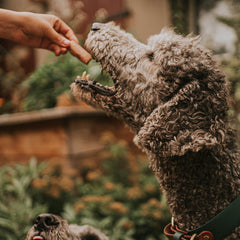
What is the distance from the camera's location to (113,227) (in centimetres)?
371

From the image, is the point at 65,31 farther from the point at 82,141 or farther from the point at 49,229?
the point at 82,141

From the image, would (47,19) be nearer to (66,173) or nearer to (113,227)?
(113,227)

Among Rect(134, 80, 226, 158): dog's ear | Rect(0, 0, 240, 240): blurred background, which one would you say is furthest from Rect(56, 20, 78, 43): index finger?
Rect(0, 0, 240, 240): blurred background

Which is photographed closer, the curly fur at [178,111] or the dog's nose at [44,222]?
the curly fur at [178,111]

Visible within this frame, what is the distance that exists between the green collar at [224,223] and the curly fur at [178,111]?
0.08 meters

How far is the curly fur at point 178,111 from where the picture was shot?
1.54 meters

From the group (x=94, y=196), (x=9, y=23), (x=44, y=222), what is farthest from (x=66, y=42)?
(x=94, y=196)

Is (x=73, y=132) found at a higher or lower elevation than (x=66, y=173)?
higher

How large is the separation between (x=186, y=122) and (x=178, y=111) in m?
0.07

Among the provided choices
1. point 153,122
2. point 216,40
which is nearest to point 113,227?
point 153,122

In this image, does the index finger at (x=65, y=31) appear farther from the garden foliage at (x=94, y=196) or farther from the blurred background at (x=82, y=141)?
the garden foliage at (x=94, y=196)

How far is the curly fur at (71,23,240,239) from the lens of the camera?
1542 mm

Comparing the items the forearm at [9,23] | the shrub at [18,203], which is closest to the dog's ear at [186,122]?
the forearm at [9,23]

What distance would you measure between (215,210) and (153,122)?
2.02 ft
